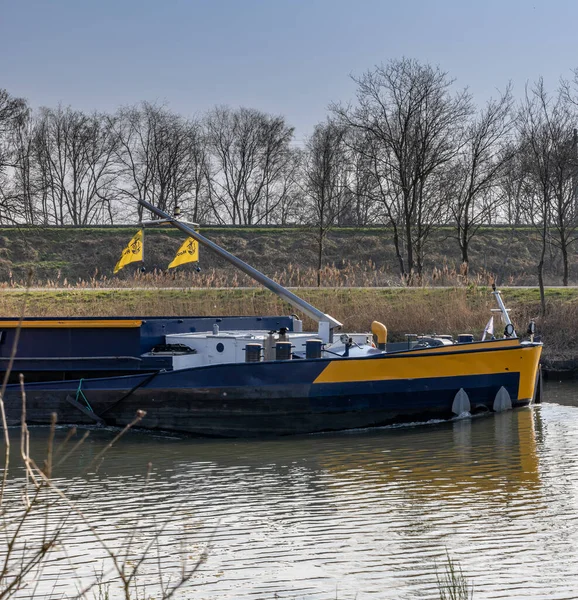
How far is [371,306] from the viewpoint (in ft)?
70.2

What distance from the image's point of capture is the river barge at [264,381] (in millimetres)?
12680

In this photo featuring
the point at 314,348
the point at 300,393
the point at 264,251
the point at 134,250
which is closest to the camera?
the point at 300,393

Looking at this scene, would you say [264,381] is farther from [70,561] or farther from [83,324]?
[70,561]

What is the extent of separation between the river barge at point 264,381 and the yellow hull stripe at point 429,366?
0.06 feet

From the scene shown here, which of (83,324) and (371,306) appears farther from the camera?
(371,306)

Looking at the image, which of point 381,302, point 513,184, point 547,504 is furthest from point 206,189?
point 547,504

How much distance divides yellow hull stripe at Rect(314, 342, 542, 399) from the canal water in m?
0.83

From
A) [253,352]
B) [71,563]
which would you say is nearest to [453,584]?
[71,563]

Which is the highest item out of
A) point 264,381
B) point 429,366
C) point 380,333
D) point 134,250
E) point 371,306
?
point 134,250

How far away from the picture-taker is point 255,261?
48.6 m

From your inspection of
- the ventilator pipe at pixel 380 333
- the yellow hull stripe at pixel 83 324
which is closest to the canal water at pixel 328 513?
the yellow hull stripe at pixel 83 324

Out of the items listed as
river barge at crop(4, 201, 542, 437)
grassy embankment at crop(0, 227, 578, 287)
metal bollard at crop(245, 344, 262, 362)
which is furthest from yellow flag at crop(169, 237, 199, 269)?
grassy embankment at crop(0, 227, 578, 287)

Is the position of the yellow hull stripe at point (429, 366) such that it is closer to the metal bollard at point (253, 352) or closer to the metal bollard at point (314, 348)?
the metal bollard at point (314, 348)

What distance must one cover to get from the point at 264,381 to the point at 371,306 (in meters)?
9.12
